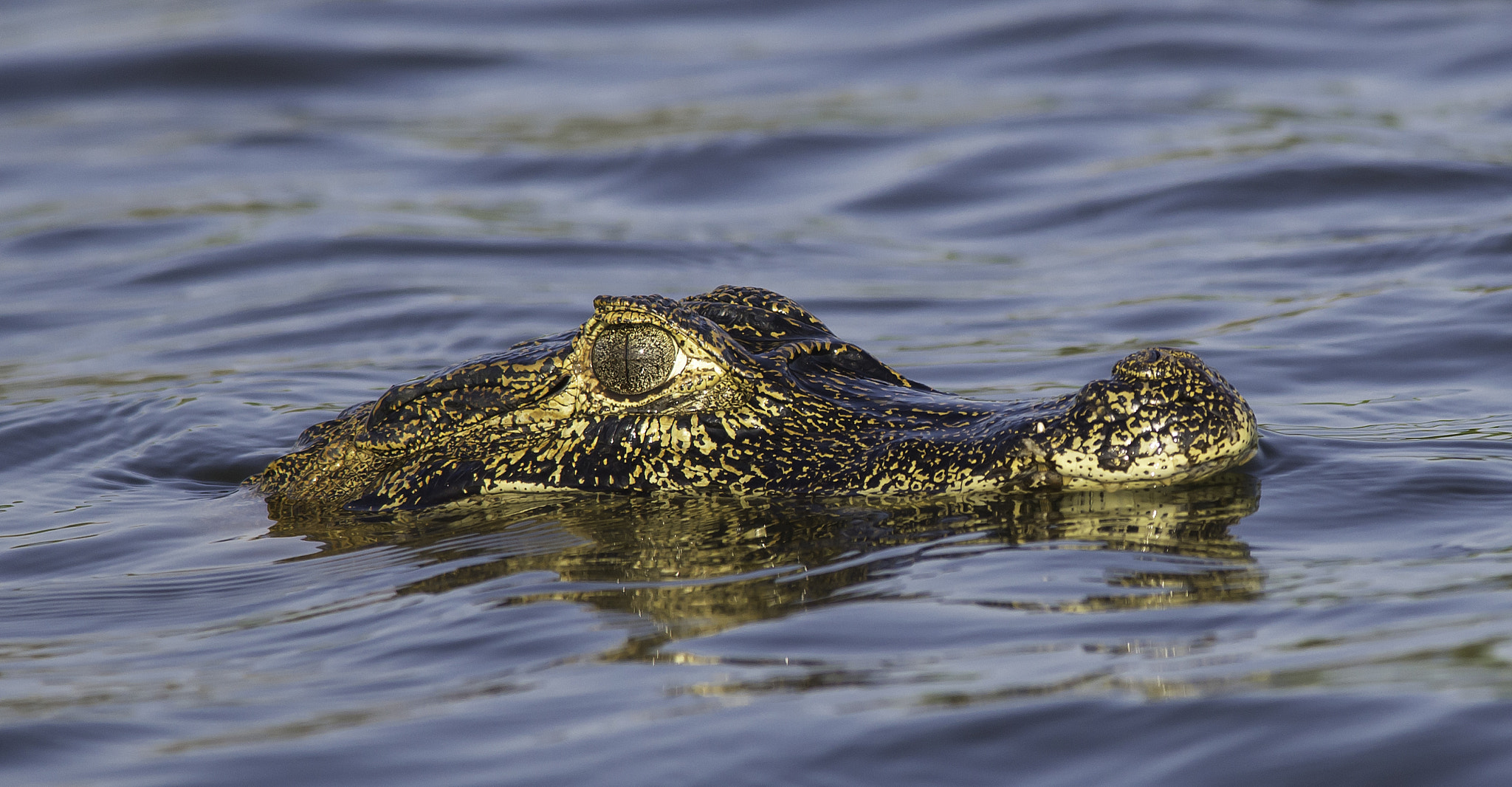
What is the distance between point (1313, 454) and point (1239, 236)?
457 centimetres

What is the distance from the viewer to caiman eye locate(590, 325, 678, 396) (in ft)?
14.9

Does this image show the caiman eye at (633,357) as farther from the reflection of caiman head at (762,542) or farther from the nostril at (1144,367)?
the nostril at (1144,367)

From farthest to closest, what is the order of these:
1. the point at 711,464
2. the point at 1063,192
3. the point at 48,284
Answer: the point at 1063,192 < the point at 48,284 < the point at 711,464

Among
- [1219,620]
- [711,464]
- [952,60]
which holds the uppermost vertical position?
[952,60]

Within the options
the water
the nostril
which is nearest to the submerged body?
the nostril

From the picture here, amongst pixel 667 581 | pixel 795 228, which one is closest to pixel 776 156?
pixel 795 228

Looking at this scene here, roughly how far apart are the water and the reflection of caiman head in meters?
0.02

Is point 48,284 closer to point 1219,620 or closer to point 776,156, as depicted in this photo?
point 776,156

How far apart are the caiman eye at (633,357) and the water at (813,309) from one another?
1.18 feet

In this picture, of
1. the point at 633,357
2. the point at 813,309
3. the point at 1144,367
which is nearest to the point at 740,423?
the point at 633,357

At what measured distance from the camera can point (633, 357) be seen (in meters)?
4.56

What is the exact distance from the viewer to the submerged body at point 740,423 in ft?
14.1

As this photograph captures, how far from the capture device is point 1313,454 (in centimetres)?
502

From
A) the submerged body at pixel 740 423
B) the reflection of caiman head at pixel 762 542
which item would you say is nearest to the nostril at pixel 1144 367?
the submerged body at pixel 740 423
